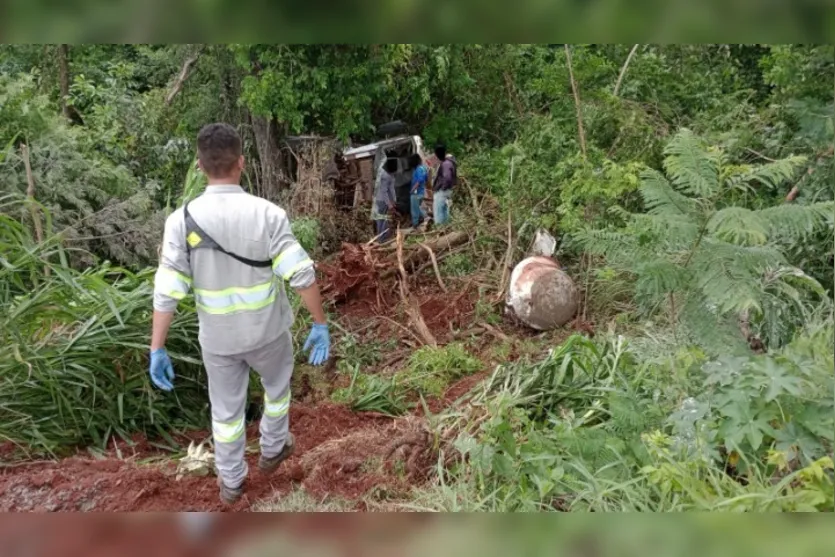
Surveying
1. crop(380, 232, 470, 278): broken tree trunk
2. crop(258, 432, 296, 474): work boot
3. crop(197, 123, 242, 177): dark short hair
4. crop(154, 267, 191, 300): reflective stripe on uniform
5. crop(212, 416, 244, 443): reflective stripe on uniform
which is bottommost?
crop(258, 432, 296, 474): work boot

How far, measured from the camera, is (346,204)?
10.2m

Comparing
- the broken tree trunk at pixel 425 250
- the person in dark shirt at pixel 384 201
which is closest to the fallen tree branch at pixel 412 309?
the broken tree trunk at pixel 425 250

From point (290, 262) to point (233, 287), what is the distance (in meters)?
0.32

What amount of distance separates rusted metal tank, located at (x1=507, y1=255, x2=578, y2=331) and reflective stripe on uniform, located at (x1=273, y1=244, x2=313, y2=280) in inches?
143

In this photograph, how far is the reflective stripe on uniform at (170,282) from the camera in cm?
332

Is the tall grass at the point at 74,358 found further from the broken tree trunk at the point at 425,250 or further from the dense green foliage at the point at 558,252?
the broken tree trunk at the point at 425,250

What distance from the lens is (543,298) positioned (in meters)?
6.61

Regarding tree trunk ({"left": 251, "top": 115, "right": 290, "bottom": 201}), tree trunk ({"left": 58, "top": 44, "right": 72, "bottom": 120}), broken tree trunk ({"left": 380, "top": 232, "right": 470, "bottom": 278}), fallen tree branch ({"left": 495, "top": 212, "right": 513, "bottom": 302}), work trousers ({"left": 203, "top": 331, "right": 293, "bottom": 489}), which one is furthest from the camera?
tree trunk ({"left": 58, "top": 44, "right": 72, "bottom": 120})

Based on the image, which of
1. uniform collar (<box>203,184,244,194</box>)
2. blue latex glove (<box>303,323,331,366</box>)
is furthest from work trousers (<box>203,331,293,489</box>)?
uniform collar (<box>203,184,244,194</box>)

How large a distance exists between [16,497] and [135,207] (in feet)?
17.0

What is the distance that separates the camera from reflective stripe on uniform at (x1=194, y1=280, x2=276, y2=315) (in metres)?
3.41

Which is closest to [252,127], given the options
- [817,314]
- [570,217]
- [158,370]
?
[570,217]

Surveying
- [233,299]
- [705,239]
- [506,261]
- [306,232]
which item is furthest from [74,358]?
[506,261]

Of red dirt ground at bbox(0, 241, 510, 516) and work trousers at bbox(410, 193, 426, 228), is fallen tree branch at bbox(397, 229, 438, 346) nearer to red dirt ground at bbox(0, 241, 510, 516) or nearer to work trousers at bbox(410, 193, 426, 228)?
red dirt ground at bbox(0, 241, 510, 516)
